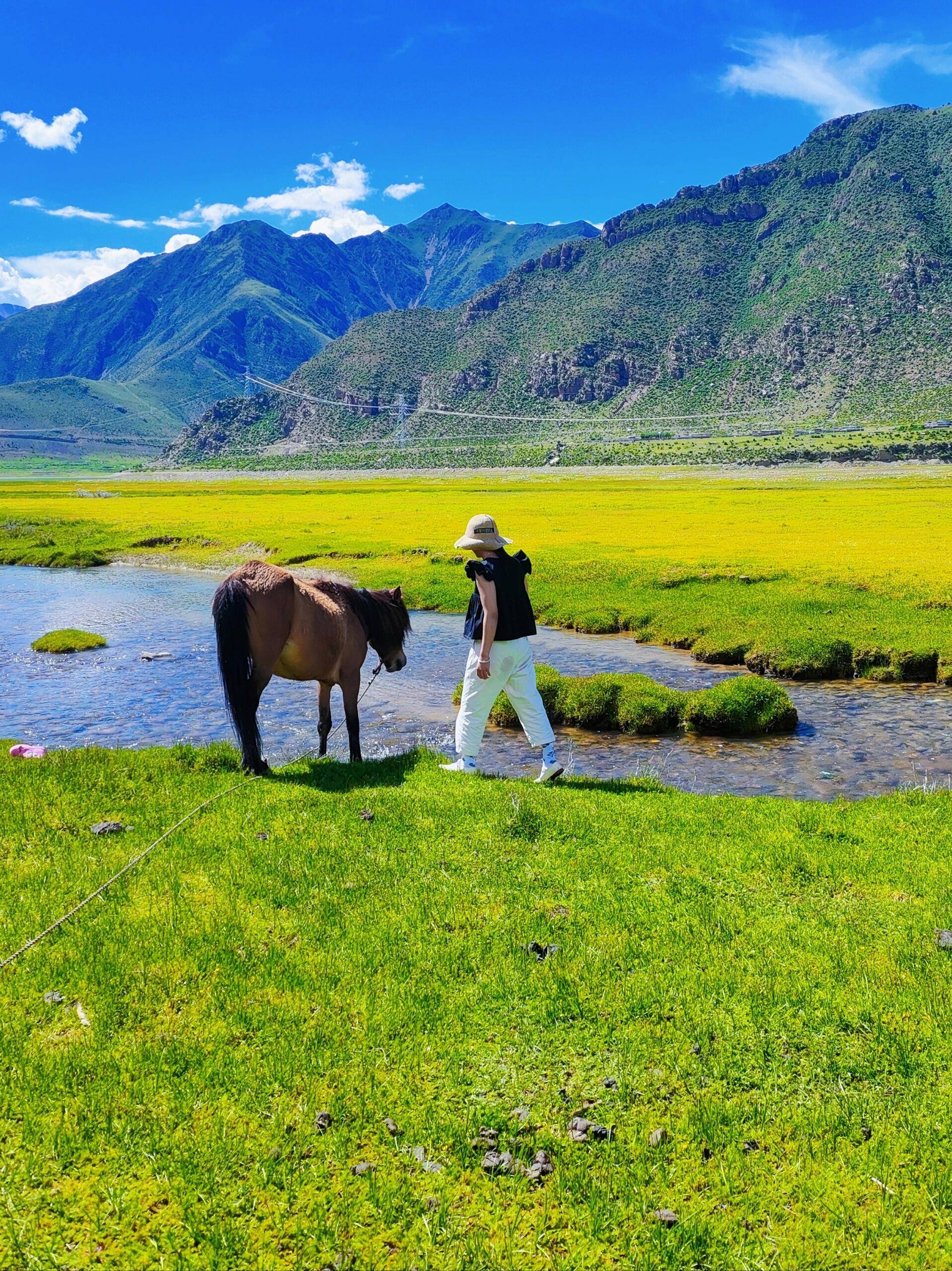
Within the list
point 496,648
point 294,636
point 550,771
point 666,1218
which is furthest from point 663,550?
point 666,1218

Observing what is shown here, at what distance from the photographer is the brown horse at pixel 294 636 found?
1123 cm

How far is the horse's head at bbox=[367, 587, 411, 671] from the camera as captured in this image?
1350 cm

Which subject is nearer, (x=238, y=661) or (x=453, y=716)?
(x=238, y=661)

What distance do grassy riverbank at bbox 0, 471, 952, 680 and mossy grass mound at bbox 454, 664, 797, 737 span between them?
4.64m

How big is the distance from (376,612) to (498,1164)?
960 cm

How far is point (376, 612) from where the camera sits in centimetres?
1348

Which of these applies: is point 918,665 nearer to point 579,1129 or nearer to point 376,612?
point 376,612

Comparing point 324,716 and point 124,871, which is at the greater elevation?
point 324,716

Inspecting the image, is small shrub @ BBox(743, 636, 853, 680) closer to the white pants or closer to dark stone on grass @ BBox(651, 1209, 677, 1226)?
the white pants

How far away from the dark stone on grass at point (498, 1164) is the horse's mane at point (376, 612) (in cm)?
915

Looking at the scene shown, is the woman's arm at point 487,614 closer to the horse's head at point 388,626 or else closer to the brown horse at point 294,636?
the brown horse at point 294,636

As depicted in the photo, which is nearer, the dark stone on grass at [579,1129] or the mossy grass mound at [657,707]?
the dark stone on grass at [579,1129]

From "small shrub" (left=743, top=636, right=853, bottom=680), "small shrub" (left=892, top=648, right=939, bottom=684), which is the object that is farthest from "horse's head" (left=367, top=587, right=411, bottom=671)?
"small shrub" (left=892, top=648, right=939, bottom=684)

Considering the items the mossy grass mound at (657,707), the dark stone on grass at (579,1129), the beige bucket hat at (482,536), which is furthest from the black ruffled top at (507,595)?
the dark stone on grass at (579,1129)
